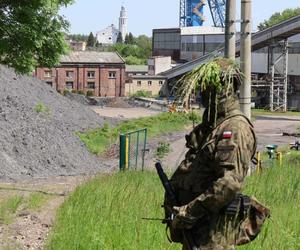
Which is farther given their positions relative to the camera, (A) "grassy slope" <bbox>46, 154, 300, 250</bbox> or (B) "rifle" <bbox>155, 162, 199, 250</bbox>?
(A) "grassy slope" <bbox>46, 154, 300, 250</bbox>

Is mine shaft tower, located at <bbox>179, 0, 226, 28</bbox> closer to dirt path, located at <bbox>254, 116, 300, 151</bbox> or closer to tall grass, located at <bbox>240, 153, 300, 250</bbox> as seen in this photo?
dirt path, located at <bbox>254, 116, 300, 151</bbox>

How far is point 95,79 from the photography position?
67.8m

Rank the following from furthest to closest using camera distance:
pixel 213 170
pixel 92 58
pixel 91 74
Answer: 1. pixel 91 74
2. pixel 92 58
3. pixel 213 170

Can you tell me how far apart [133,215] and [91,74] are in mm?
61139

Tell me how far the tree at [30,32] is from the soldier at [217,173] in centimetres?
597

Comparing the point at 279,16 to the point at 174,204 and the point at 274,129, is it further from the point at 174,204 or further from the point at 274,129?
the point at 174,204

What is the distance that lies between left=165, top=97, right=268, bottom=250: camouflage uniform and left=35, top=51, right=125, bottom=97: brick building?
62.1 m

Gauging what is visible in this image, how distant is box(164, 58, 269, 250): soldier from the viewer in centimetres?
415

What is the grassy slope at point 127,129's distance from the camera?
92.0 feet

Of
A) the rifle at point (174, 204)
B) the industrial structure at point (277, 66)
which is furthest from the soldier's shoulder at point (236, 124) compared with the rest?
the industrial structure at point (277, 66)

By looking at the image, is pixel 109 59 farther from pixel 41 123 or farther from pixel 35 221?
pixel 35 221

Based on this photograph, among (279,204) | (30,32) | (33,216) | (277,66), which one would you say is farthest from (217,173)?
(277,66)

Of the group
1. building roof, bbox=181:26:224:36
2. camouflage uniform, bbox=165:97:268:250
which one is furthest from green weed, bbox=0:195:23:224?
building roof, bbox=181:26:224:36

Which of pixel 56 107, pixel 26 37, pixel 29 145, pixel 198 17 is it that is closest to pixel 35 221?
pixel 26 37
